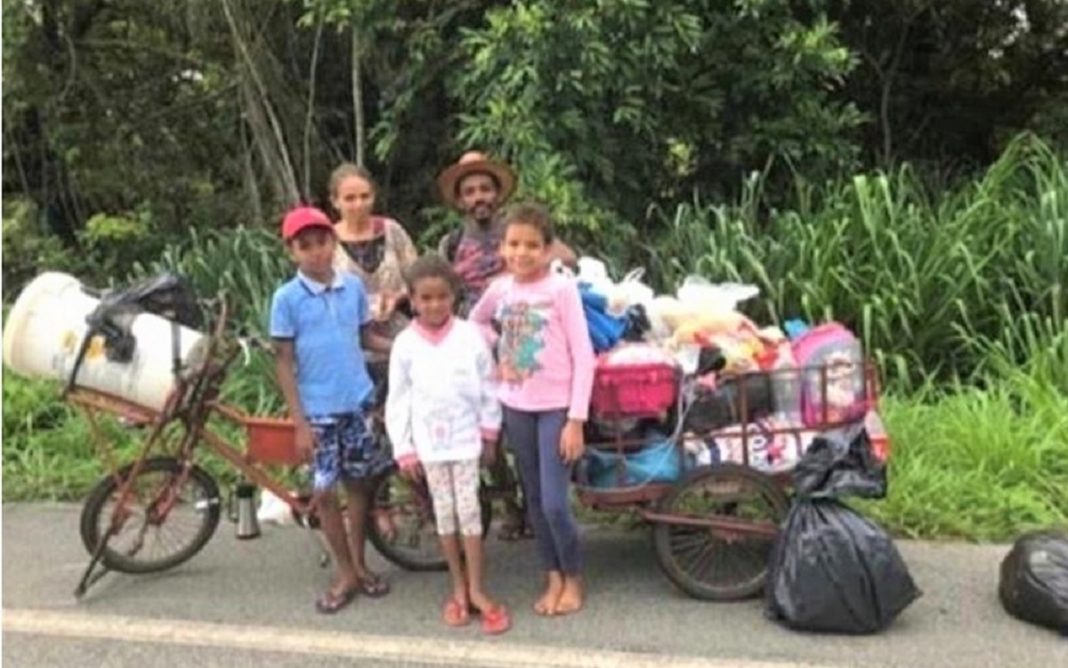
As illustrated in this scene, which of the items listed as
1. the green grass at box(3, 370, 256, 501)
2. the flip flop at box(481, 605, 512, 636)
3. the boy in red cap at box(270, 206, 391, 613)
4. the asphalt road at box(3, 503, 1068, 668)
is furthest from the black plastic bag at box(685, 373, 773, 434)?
the green grass at box(3, 370, 256, 501)

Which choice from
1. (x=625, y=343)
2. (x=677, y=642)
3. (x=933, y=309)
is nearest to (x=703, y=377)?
(x=625, y=343)

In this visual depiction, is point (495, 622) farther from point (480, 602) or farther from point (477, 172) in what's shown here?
point (477, 172)

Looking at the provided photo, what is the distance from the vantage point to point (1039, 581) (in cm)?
453

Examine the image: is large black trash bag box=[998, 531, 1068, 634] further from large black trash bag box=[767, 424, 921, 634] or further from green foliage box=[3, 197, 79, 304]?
green foliage box=[3, 197, 79, 304]

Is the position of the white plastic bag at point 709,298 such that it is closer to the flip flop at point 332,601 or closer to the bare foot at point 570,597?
the bare foot at point 570,597

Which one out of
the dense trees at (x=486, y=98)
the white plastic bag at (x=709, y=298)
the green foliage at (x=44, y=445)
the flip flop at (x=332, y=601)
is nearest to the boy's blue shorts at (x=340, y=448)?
the flip flop at (x=332, y=601)

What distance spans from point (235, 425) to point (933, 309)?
149 inches

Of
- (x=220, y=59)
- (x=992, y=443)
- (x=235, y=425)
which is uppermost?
(x=220, y=59)

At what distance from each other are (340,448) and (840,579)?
1.83 meters

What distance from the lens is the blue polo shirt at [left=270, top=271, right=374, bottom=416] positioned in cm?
482

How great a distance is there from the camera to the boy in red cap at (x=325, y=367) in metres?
4.81

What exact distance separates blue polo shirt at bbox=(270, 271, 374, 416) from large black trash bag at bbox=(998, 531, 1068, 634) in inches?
94.2

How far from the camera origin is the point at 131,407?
201 inches

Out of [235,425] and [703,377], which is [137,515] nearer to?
[235,425]
